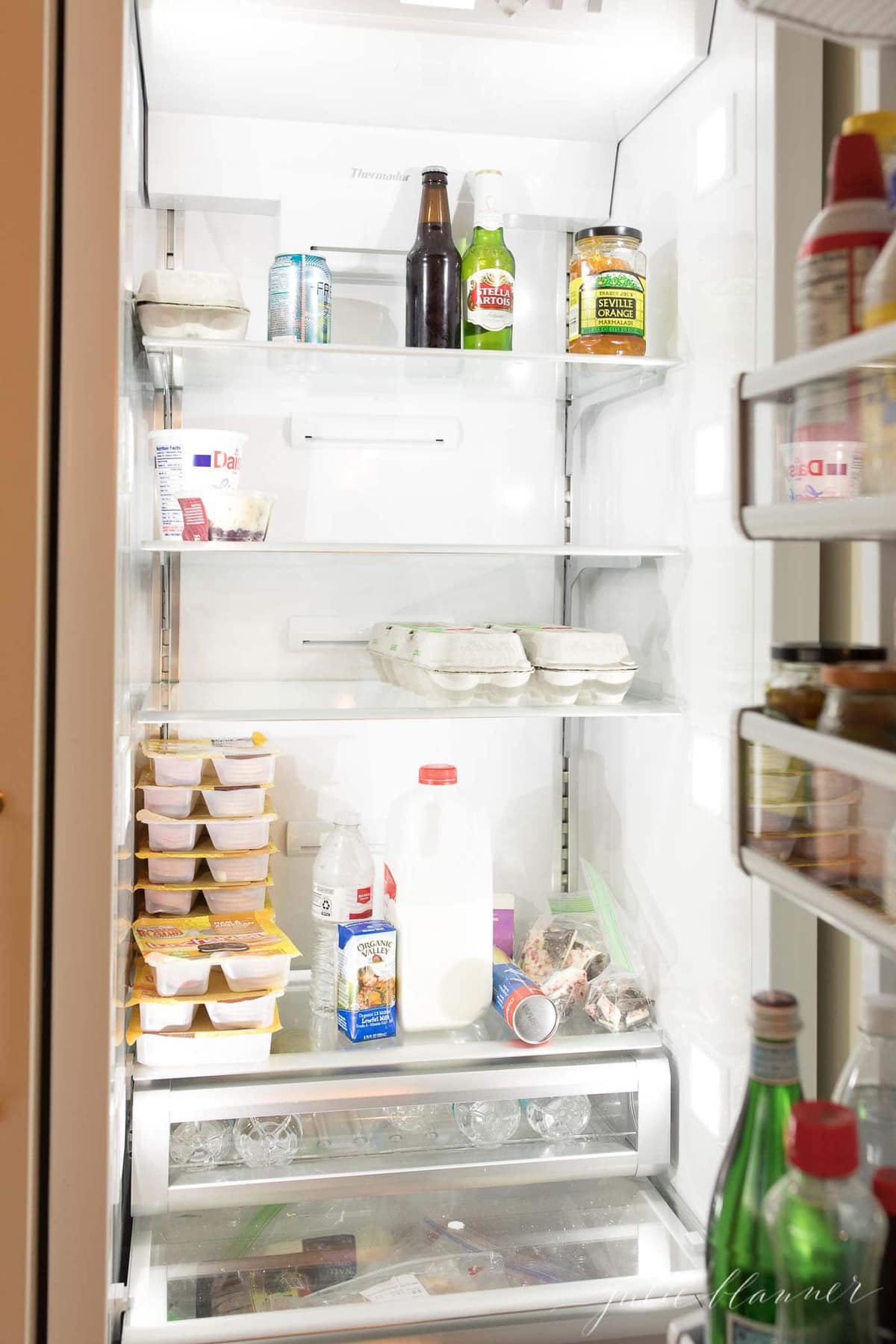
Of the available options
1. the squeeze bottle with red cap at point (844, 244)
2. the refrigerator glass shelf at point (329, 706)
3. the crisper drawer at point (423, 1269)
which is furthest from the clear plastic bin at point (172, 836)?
the squeeze bottle with red cap at point (844, 244)

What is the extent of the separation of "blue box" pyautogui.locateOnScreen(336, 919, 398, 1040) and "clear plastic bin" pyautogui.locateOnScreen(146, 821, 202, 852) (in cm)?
25

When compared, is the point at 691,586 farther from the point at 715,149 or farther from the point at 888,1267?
the point at 888,1267

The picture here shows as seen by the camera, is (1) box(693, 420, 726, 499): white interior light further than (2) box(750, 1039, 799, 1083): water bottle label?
Yes

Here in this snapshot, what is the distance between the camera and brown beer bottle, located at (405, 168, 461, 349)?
1.68 meters

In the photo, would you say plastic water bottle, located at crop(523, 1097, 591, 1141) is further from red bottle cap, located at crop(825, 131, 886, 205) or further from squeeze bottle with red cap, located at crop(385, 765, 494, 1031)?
red bottle cap, located at crop(825, 131, 886, 205)

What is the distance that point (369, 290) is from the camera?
1863mm

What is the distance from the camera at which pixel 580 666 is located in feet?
5.11

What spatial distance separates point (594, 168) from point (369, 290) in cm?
41

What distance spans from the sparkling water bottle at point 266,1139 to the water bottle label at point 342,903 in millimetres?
278

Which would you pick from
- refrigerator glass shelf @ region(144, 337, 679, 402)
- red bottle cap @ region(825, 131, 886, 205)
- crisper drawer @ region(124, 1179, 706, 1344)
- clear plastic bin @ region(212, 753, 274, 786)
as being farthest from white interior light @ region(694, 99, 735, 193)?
crisper drawer @ region(124, 1179, 706, 1344)

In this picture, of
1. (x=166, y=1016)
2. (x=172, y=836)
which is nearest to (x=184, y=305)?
(x=172, y=836)

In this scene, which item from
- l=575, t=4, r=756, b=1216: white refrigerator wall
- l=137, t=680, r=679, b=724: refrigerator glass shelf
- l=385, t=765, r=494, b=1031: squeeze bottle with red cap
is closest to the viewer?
l=575, t=4, r=756, b=1216: white refrigerator wall

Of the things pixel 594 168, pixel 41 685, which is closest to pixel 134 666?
pixel 41 685

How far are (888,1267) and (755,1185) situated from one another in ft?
0.37
